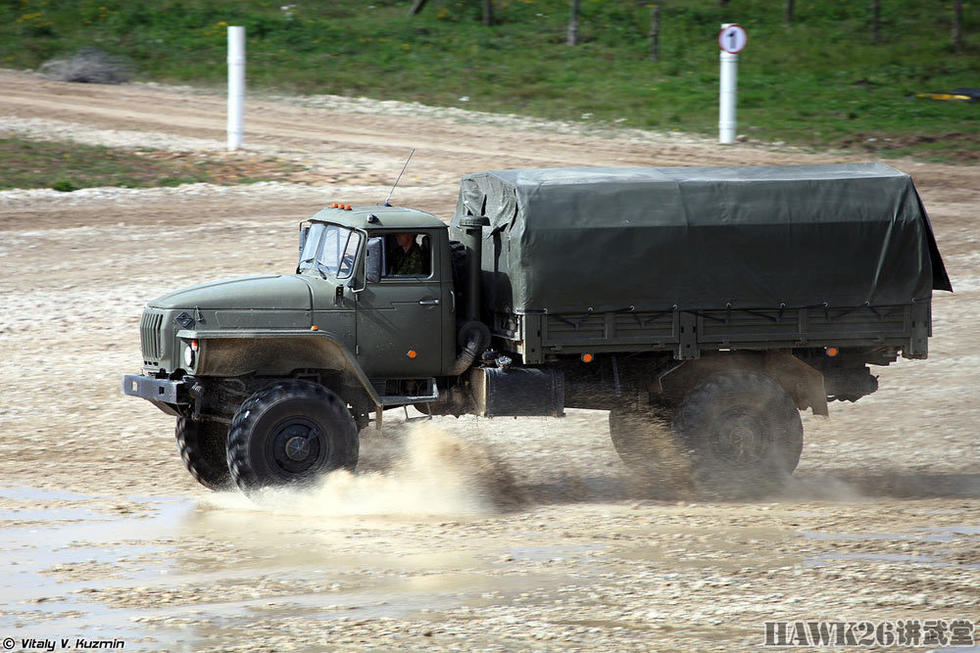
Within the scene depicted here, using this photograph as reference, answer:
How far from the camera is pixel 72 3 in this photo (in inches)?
1351

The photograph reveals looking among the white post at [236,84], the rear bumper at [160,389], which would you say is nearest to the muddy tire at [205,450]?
the rear bumper at [160,389]

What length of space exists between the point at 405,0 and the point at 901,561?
3099 cm

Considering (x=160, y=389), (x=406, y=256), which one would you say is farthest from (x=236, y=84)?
(x=160, y=389)

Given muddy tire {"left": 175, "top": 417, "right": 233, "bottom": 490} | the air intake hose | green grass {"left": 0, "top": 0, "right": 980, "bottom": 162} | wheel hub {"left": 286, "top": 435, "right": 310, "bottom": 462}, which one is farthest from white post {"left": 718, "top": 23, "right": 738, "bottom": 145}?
wheel hub {"left": 286, "top": 435, "right": 310, "bottom": 462}

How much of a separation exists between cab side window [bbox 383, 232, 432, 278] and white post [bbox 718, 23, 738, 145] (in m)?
14.8

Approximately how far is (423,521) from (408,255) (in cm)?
223

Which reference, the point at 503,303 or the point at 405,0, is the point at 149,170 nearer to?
the point at 503,303

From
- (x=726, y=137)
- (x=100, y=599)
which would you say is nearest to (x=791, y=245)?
(x=100, y=599)

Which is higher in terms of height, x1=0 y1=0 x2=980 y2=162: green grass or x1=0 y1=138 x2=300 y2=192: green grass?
x1=0 y1=0 x2=980 y2=162: green grass

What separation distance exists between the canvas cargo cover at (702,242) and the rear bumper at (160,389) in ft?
8.99

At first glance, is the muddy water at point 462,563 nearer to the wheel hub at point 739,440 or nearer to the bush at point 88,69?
the wheel hub at point 739,440

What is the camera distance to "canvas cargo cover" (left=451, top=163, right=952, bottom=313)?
34.8ft

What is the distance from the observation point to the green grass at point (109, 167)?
2175 cm

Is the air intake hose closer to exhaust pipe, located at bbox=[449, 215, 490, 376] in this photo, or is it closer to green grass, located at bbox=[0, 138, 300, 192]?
exhaust pipe, located at bbox=[449, 215, 490, 376]
